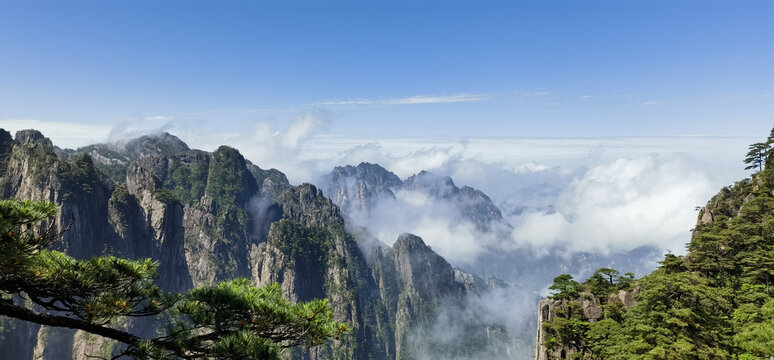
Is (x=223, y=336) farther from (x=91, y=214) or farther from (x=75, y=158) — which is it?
(x=75, y=158)

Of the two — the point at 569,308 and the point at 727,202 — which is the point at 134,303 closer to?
the point at 569,308

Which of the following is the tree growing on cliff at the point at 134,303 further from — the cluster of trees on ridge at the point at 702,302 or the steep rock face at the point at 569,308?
the steep rock face at the point at 569,308

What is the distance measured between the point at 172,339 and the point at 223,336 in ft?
3.80

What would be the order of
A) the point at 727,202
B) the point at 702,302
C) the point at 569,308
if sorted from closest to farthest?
the point at 702,302 → the point at 569,308 → the point at 727,202

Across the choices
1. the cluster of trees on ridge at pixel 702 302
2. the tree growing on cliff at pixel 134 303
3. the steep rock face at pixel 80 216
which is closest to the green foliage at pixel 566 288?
the cluster of trees on ridge at pixel 702 302

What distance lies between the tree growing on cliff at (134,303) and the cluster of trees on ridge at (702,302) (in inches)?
1242

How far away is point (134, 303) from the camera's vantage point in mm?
9852

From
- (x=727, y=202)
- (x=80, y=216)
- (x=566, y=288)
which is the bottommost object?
(x=566, y=288)

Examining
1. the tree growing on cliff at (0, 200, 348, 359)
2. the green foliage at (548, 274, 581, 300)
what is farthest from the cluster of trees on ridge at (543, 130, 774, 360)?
the tree growing on cliff at (0, 200, 348, 359)

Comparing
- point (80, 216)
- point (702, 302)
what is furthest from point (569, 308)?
point (80, 216)

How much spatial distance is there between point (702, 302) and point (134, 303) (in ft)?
149

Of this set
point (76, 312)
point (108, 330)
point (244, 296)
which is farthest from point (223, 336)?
point (76, 312)

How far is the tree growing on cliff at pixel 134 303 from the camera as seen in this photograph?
8.45 metres

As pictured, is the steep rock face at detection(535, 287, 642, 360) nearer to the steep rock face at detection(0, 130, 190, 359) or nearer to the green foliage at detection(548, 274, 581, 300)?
the green foliage at detection(548, 274, 581, 300)
